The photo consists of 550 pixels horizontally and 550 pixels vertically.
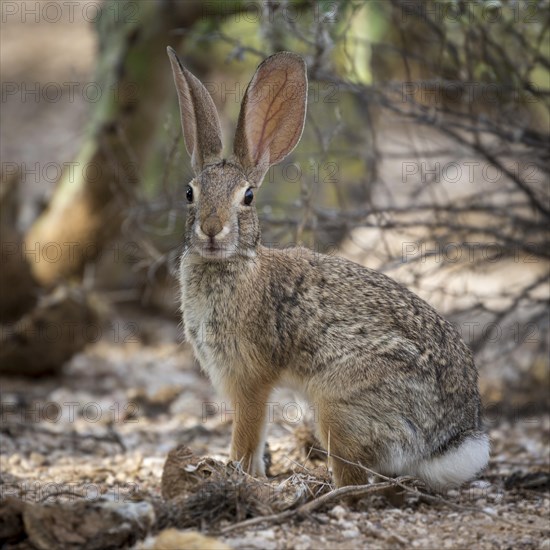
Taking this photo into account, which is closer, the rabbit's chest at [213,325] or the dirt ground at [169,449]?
the dirt ground at [169,449]

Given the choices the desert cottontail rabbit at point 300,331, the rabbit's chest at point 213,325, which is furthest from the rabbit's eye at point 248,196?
the rabbit's chest at point 213,325

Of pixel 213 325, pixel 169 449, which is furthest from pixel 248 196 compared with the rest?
pixel 169 449

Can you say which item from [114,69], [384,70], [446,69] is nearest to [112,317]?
[114,69]

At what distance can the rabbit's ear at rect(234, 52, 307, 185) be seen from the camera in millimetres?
4910

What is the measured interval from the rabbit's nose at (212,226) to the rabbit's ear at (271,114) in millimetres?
514

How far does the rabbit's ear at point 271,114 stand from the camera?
4.91 m

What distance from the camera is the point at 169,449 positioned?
20.8ft

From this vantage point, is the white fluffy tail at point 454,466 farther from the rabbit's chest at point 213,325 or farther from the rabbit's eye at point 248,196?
the rabbit's eye at point 248,196

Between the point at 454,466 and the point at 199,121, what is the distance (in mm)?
2253

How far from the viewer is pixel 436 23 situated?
6527 mm

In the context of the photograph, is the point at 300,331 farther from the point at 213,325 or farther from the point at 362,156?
the point at 362,156

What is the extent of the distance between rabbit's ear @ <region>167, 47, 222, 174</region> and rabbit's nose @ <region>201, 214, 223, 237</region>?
2.01 feet

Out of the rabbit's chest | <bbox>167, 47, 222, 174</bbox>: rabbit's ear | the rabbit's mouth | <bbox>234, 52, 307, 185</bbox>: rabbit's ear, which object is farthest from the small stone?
<bbox>167, 47, 222, 174</bbox>: rabbit's ear

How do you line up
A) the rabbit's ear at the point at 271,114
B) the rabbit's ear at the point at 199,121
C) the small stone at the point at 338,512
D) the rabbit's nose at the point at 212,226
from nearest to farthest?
the small stone at the point at 338,512
the rabbit's nose at the point at 212,226
the rabbit's ear at the point at 271,114
the rabbit's ear at the point at 199,121
